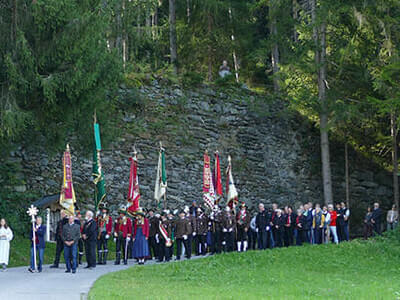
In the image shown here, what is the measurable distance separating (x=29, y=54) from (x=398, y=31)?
16.5 meters

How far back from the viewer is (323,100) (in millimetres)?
31719

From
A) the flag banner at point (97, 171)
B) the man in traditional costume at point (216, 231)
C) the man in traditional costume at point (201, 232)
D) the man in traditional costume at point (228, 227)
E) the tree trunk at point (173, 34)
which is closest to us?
the flag banner at point (97, 171)

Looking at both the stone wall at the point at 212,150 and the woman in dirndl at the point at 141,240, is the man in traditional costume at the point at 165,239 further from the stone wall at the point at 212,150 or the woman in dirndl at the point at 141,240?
the stone wall at the point at 212,150

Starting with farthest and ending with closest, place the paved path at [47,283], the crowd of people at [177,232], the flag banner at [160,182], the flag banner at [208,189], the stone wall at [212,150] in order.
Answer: the stone wall at [212,150] < the flag banner at [208,189] < the flag banner at [160,182] < the crowd of people at [177,232] < the paved path at [47,283]

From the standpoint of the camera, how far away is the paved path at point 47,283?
41.2ft

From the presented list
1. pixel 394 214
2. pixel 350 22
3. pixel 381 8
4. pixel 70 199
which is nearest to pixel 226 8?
pixel 350 22

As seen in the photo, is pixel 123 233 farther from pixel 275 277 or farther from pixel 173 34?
pixel 173 34

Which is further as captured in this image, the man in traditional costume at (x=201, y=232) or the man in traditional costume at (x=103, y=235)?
the man in traditional costume at (x=201, y=232)

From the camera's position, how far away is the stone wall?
28250 mm

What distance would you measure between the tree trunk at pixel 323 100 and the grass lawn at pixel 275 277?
10.1 meters

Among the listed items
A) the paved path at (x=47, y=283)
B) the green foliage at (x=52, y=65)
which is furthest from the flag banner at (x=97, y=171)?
the paved path at (x=47, y=283)

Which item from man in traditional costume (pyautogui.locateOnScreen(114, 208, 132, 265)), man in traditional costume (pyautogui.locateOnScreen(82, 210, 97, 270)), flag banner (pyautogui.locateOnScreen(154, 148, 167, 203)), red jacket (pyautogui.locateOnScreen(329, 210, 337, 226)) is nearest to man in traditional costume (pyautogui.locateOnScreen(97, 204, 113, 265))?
man in traditional costume (pyautogui.locateOnScreen(114, 208, 132, 265))

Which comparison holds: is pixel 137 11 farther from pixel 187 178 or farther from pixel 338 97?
pixel 338 97

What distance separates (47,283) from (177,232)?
7.43m
